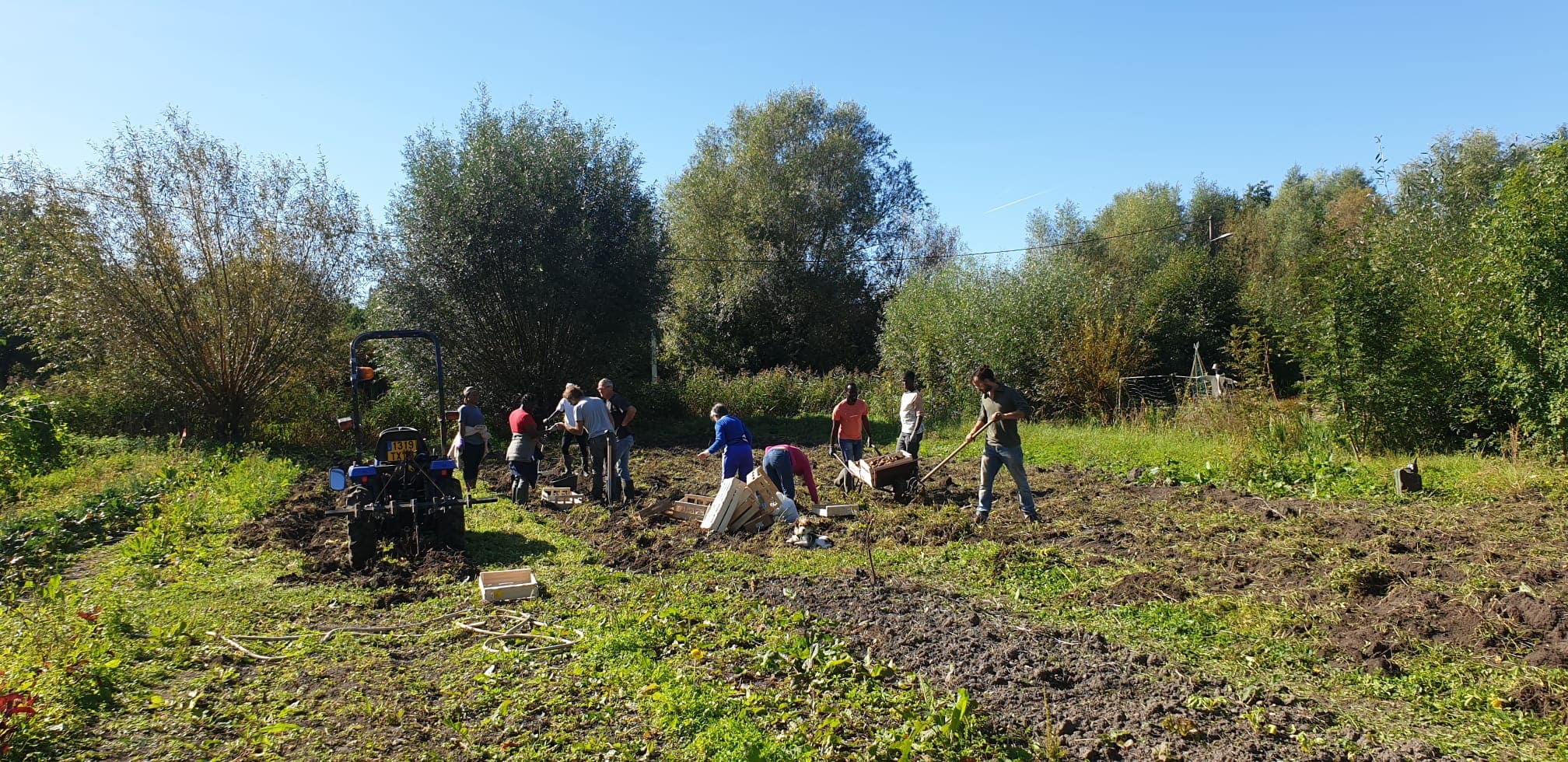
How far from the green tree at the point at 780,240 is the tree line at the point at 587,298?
714cm

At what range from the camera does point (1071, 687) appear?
488 centimetres

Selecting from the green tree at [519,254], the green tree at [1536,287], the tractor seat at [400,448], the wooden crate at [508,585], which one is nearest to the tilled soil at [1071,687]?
the wooden crate at [508,585]

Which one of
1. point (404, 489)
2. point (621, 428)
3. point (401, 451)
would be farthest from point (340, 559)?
point (621, 428)

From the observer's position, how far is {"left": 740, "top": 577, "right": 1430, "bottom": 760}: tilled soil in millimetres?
4168

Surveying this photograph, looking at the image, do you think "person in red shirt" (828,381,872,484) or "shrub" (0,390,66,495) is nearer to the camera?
"shrub" (0,390,66,495)

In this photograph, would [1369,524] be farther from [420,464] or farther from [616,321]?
[616,321]

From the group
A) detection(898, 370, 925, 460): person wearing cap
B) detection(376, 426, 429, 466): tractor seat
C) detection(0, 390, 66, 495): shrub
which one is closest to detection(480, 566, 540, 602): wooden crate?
detection(376, 426, 429, 466): tractor seat

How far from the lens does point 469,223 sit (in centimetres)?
2133

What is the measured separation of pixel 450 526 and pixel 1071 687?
20.6 ft

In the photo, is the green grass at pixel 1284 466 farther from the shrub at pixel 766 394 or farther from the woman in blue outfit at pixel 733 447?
the shrub at pixel 766 394

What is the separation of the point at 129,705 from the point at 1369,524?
977cm

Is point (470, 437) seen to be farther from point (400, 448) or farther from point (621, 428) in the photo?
point (400, 448)

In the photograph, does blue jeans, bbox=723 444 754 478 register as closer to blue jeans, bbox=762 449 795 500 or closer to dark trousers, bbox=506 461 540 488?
blue jeans, bbox=762 449 795 500

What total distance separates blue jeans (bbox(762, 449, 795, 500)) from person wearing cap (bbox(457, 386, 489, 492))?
13.4ft
